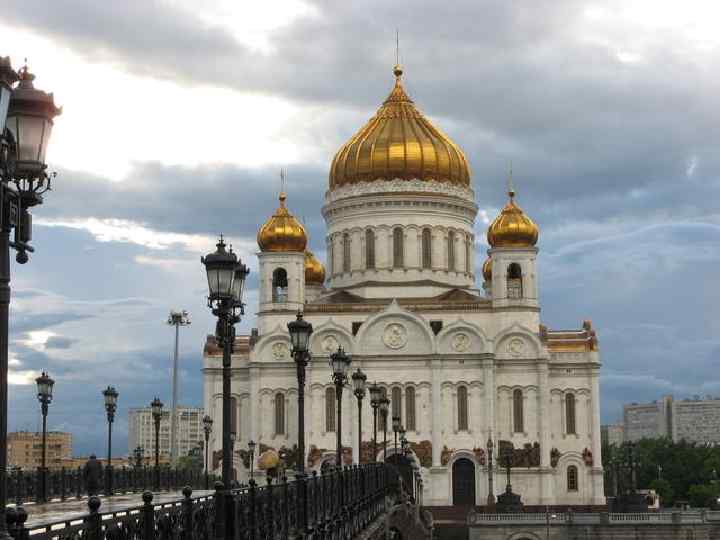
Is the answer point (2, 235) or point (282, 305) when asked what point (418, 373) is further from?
point (2, 235)

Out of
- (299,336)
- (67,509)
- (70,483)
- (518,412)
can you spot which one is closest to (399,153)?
(518,412)

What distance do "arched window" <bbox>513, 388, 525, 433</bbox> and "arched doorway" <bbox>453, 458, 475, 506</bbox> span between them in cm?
281

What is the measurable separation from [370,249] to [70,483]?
4164 cm

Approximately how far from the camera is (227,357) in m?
17.0

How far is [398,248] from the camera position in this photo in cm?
6994

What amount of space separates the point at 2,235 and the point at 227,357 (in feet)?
25.7

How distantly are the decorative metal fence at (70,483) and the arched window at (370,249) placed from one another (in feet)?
102

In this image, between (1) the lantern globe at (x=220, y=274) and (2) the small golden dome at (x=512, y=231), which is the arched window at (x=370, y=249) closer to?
(2) the small golden dome at (x=512, y=231)

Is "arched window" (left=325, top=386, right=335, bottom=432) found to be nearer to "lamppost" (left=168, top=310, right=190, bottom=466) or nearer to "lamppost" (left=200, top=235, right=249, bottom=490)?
"lamppost" (left=168, top=310, right=190, bottom=466)

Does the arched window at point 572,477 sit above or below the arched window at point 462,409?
below

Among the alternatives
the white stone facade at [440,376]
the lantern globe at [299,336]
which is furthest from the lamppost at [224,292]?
the white stone facade at [440,376]

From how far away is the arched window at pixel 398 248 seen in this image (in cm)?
6981

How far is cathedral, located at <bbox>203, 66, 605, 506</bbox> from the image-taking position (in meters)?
64.4

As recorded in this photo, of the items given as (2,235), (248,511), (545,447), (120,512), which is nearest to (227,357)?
(248,511)
